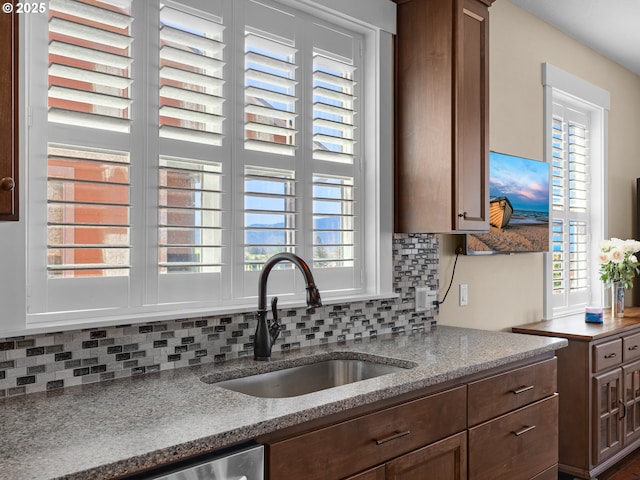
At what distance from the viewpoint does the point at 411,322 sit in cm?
291

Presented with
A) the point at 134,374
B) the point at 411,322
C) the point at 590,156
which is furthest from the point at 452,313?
the point at 590,156

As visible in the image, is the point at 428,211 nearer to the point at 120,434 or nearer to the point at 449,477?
the point at 449,477

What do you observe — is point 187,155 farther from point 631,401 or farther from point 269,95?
point 631,401

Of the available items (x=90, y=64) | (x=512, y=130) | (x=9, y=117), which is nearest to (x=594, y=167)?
(x=512, y=130)

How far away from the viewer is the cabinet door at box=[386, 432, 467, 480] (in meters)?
1.83

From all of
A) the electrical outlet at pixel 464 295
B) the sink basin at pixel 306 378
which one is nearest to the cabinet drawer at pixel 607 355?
the electrical outlet at pixel 464 295

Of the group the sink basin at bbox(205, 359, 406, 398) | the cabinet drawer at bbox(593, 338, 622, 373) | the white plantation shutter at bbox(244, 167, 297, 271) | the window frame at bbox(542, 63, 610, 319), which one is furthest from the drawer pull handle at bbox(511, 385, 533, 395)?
the window frame at bbox(542, 63, 610, 319)

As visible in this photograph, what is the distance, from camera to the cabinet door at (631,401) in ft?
11.9

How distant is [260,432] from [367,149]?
5.47 ft

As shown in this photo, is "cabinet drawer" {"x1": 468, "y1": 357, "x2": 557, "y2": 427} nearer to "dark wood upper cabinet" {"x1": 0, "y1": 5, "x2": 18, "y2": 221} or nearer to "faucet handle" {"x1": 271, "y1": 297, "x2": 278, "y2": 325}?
"faucet handle" {"x1": 271, "y1": 297, "x2": 278, "y2": 325}

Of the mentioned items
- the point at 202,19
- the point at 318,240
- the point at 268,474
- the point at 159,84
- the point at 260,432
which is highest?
the point at 202,19

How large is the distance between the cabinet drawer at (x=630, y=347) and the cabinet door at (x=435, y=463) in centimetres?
201

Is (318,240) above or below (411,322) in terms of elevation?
above

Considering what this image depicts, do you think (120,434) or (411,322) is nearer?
(120,434)
